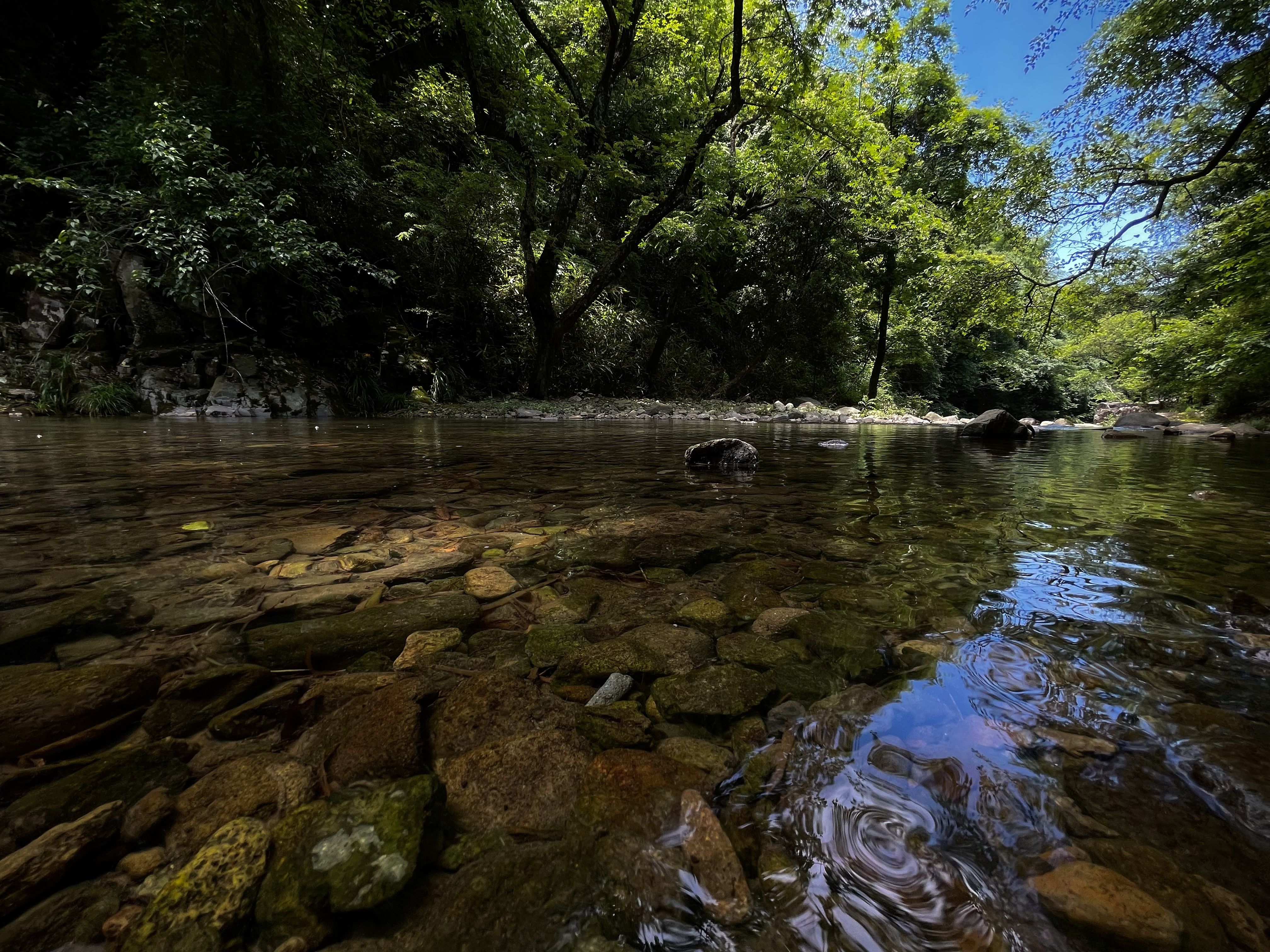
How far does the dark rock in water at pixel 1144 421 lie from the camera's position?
1386cm

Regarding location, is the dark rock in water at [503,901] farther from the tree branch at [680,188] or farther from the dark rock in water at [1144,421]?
the dark rock in water at [1144,421]

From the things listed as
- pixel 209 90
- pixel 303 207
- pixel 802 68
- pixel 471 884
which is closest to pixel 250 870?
pixel 471 884

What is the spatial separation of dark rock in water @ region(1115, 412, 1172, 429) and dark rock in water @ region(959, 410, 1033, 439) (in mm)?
7730

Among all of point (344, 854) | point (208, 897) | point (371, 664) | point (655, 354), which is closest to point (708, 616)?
point (371, 664)

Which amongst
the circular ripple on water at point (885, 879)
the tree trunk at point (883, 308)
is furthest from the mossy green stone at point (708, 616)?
the tree trunk at point (883, 308)

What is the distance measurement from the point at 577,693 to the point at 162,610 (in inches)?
47.3

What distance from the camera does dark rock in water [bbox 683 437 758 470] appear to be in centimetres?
420

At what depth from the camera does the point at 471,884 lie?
2.17ft

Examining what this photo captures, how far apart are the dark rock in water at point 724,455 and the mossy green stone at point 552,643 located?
116 inches

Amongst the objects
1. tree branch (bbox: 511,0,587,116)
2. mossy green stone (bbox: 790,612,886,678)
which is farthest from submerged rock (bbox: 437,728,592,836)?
tree branch (bbox: 511,0,587,116)

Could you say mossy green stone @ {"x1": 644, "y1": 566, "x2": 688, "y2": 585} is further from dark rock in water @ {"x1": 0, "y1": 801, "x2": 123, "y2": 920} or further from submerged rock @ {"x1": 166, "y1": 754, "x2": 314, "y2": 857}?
dark rock in water @ {"x1": 0, "y1": 801, "x2": 123, "y2": 920}

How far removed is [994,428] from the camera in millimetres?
9141

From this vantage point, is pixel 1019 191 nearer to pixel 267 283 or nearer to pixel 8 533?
pixel 8 533

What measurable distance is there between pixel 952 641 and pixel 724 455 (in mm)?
3034
